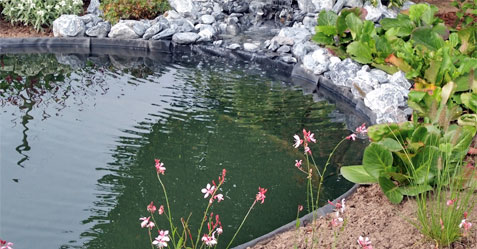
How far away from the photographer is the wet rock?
7.37m

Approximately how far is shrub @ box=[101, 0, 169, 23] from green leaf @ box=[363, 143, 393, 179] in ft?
19.7

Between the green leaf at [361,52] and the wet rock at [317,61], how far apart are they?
546 mm

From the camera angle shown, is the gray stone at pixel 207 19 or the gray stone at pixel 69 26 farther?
the gray stone at pixel 207 19

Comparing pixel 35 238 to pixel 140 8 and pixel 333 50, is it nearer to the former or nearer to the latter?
pixel 333 50

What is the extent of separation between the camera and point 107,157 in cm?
517

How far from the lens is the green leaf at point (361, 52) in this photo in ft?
22.4

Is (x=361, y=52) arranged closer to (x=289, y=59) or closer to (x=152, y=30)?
(x=289, y=59)

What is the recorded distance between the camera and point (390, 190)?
3977 millimetres

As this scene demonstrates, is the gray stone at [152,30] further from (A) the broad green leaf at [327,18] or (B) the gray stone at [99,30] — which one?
(A) the broad green leaf at [327,18]

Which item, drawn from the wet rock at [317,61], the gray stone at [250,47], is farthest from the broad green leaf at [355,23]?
the gray stone at [250,47]

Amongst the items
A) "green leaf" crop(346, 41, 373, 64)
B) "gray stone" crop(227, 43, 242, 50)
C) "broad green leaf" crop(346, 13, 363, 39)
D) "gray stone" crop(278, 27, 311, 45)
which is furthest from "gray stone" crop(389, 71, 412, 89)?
"gray stone" crop(227, 43, 242, 50)

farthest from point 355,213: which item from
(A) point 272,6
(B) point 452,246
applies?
(A) point 272,6

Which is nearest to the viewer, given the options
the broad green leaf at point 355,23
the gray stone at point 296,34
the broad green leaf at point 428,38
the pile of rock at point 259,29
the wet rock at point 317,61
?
the broad green leaf at point 428,38

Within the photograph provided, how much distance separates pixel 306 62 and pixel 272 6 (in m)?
2.50
